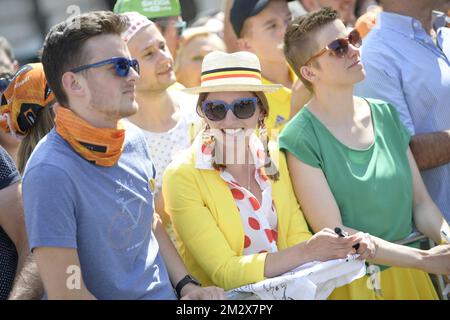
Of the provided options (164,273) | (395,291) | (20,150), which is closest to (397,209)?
(395,291)

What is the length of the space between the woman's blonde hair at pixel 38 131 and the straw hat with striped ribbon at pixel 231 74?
2.21ft

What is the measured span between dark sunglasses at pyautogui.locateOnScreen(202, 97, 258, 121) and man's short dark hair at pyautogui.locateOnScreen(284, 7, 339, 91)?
517 millimetres

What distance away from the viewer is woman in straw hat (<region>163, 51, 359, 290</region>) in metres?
3.65

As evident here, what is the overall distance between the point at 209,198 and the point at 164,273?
45 centimetres

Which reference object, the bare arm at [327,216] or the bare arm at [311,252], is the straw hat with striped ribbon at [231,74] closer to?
the bare arm at [327,216]

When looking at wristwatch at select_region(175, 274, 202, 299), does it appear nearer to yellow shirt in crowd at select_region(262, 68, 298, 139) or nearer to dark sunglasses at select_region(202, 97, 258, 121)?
dark sunglasses at select_region(202, 97, 258, 121)

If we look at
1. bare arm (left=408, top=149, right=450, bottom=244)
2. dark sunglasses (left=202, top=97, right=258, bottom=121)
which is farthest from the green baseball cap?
bare arm (left=408, top=149, right=450, bottom=244)

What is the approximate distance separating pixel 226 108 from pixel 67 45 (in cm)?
88

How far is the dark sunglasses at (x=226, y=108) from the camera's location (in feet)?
12.8

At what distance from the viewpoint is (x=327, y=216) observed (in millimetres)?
3936

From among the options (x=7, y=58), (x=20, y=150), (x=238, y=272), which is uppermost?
(x=20, y=150)

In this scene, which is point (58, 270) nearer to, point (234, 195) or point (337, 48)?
point (234, 195)
